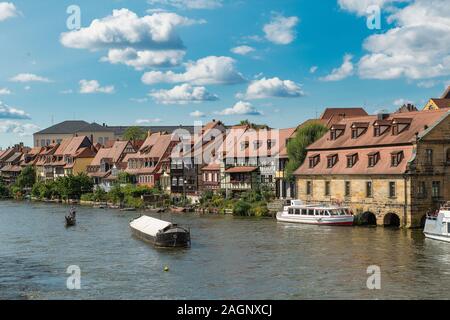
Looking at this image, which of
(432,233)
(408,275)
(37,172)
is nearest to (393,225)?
(432,233)

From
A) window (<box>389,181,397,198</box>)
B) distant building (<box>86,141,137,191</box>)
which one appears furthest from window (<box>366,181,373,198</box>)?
distant building (<box>86,141,137,191</box>)

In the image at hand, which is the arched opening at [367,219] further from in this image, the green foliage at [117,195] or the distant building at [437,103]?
the green foliage at [117,195]

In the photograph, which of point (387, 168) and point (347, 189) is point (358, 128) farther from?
point (387, 168)

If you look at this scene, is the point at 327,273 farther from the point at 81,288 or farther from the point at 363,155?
the point at 363,155

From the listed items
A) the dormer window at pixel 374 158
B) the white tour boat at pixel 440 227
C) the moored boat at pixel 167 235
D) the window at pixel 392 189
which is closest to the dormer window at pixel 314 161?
the dormer window at pixel 374 158

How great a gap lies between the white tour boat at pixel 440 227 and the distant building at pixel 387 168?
20.7 ft

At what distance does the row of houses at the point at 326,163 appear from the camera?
2357 inches

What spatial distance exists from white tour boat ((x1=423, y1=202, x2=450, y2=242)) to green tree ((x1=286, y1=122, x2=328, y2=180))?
2854 centimetres

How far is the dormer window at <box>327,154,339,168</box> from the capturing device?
69375 mm

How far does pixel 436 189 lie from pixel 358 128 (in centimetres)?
1194

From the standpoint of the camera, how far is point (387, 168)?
61.4 metres

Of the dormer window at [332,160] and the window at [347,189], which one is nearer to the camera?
the window at [347,189]

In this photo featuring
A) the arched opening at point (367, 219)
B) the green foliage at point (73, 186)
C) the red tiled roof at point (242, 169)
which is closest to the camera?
the arched opening at point (367, 219)
